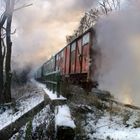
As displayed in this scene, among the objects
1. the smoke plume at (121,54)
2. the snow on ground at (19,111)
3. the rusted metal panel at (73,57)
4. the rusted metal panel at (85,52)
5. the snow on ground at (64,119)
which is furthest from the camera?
the rusted metal panel at (73,57)

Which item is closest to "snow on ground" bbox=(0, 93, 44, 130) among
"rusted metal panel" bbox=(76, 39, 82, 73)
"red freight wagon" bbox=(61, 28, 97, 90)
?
"red freight wagon" bbox=(61, 28, 97, 90)

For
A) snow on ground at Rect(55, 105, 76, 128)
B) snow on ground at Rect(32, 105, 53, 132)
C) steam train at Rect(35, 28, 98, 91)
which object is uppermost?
steam train at Rect(35, 28, 98, 91)

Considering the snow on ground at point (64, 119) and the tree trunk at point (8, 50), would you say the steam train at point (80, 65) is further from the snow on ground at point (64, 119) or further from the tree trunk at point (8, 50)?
the snow on ground at point (64, 119)

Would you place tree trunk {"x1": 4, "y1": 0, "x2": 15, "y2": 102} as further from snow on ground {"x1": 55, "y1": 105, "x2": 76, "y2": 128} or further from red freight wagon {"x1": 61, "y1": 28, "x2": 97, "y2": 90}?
snow on ground {"x1": 55, "y1": 105, "x2": 76, "y2": 128}

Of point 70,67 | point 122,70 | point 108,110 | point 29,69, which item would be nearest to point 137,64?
point 122,70

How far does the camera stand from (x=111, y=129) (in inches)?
400

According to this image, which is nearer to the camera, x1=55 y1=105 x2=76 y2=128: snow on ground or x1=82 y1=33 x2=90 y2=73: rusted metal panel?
x1=55 y1=105 x2=76 y2=128: snow on ground

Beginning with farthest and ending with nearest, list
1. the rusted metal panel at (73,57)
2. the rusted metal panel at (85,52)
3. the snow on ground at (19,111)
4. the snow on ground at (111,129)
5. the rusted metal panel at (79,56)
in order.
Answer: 1. the rusted metal panel at (73,57)
2. the rusted metal panel at (79,56)
3. the rusted metal panel at (85,52)
4. the snow on ground at (19,111)
5. the snow on ground at (111,129)

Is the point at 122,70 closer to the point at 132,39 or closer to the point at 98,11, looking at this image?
the point at 132,39

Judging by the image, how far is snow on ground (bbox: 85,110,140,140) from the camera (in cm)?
915

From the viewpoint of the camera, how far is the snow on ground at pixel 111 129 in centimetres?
915

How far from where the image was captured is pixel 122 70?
15.2 meters

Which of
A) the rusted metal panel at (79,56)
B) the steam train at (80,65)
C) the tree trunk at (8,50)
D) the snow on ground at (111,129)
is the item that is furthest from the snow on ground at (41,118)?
the tree trunk at (8,50)

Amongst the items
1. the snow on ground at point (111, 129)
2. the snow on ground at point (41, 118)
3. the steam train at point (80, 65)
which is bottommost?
the snow on ground at point (111, 129)
